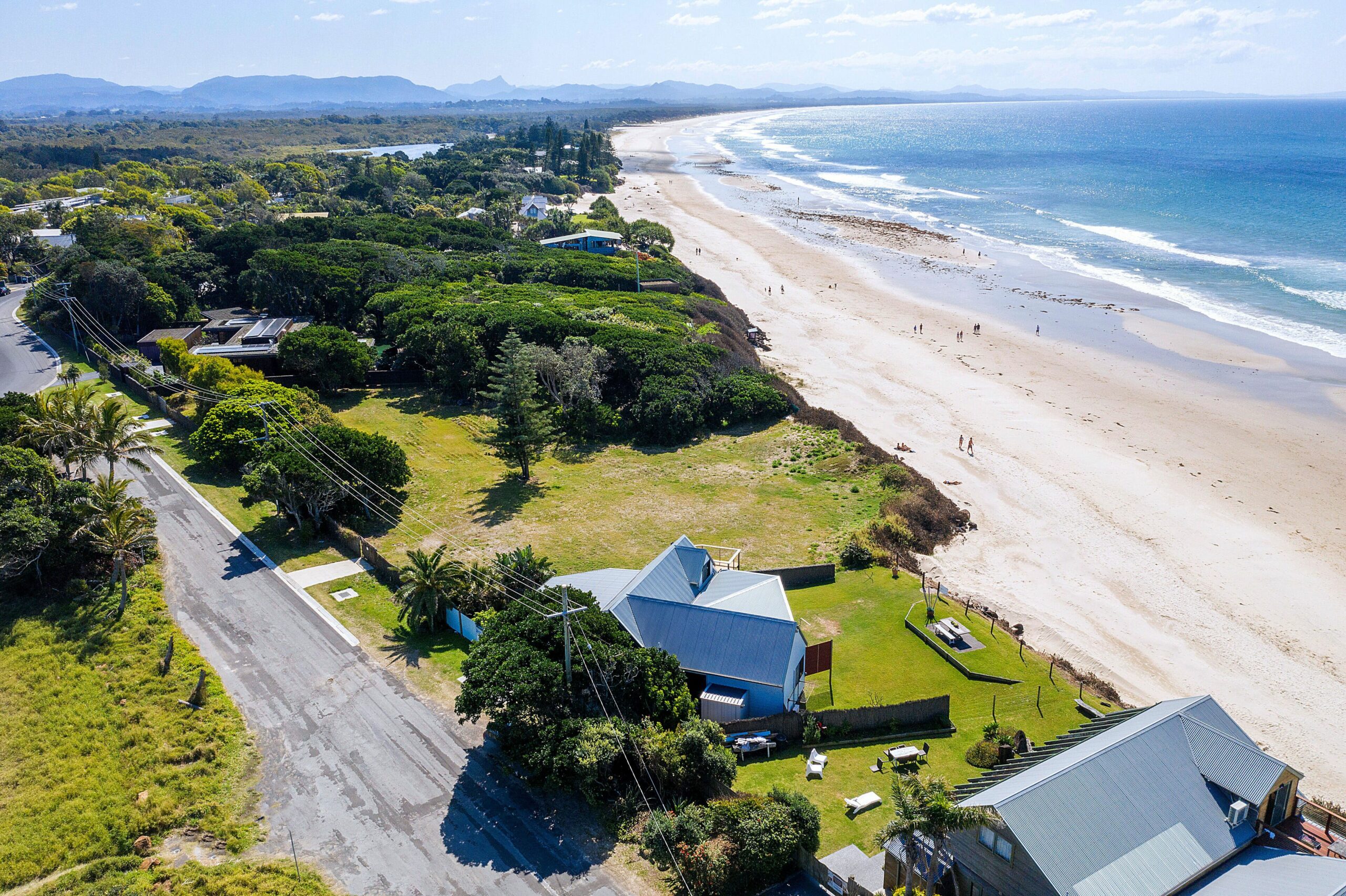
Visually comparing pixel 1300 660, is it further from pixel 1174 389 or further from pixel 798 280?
pixel 798 280

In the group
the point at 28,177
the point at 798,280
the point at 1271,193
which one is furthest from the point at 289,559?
the point at 28,177

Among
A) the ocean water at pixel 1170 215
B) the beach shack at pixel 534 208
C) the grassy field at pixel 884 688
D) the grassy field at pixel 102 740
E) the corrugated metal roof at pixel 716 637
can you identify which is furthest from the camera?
the beach shack at pixel 534 208

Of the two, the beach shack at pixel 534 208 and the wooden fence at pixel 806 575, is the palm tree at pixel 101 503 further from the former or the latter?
the beach shack at pixel 534 208

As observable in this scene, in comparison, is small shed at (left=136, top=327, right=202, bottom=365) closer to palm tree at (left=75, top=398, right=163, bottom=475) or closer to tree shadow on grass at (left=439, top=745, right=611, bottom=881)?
palm tree at (left=75, top=398, right=163, bottom=475)

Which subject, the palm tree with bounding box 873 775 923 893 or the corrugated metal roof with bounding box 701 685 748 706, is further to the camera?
the corrugated metal roof with bounding box 701 685 748 706

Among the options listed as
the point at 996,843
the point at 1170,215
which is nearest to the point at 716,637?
the point at 996,843

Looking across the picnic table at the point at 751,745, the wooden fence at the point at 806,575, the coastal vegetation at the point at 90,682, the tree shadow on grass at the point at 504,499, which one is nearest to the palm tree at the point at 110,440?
the coastal vegetation at the point at 90,682

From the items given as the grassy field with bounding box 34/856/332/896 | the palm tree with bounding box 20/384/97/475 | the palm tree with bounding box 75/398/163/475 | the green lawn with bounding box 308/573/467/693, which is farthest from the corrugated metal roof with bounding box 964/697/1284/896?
the palm tree with bounding box 20/384/97/475
